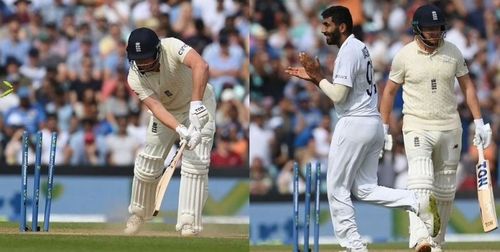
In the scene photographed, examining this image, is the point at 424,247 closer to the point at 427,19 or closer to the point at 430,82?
the point at 430,82

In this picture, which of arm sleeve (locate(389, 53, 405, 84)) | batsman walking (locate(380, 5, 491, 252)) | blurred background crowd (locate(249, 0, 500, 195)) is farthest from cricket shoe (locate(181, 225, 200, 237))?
blurred background crowd (locate(249, 0, 500, 195))

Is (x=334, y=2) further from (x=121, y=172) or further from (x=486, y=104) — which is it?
(x=121, y=172)

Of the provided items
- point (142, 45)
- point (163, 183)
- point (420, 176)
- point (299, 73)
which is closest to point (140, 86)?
point (142, 45)

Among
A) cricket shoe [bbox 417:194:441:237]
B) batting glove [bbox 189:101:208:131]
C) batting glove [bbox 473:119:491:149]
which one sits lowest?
cricket shoe [bbox 417:194:441:237]

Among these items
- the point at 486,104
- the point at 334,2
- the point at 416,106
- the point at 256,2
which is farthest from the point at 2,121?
the point at 416,106

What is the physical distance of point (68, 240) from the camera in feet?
30.5

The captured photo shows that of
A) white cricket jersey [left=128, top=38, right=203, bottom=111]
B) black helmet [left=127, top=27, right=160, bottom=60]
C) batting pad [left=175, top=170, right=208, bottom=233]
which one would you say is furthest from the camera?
batting pad [left=175, top=170, right=208, bottom=233]

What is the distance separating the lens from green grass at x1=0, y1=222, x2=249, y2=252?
8.82 metres

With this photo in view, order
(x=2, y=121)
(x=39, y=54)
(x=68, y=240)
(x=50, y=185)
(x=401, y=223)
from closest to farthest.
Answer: (x=68, y=240), (x=50, y=185), (x=401, y=223), (x=2, y=121), (x=39, y=54)

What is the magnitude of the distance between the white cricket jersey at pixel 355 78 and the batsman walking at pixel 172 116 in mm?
1539

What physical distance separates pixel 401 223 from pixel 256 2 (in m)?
4.45

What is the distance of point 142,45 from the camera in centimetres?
933

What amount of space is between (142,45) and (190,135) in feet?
2.64

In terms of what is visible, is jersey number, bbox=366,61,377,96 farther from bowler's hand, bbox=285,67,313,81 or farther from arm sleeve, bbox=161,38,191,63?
arm sleeve, bbox=161,38,191,63
